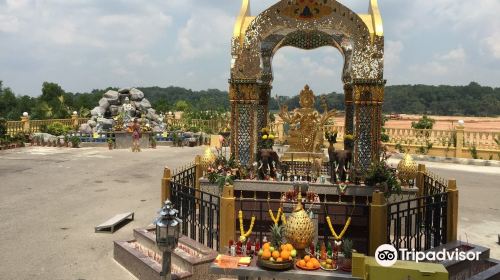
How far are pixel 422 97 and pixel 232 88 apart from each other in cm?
11257

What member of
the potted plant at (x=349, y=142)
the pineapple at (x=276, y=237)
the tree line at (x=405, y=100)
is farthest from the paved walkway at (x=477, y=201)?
the tree line at (x=405, y=100)

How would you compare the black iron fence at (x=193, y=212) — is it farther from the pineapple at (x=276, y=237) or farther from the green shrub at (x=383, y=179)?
the green shrub at (x=383, y=179)

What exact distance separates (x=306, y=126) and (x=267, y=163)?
12.0ft

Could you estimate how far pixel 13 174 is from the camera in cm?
1822

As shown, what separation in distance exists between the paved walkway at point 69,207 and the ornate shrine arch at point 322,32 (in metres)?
3.62

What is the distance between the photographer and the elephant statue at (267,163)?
11.5 meters

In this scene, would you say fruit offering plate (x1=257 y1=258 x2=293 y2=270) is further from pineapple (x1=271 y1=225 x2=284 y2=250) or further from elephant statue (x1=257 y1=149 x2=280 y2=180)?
elephant statue (x1=257 y1=149 x2=280 y2=180)

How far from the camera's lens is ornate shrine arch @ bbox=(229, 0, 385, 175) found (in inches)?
440

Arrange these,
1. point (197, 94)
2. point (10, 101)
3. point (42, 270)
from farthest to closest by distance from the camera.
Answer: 1. point (197, 94)
2. point (10, 101)
3. point (42, 270)

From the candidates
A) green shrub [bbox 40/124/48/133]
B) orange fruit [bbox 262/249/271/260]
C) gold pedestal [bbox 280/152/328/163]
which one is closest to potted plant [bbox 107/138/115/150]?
green shrub [bbox 40/124/48/133]

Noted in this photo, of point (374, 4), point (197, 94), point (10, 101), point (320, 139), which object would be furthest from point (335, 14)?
point (197, 94)

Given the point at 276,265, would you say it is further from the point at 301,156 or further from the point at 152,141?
the point at 152,141

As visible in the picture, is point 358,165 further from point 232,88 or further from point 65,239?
point 65,239

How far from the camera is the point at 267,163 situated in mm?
11492
